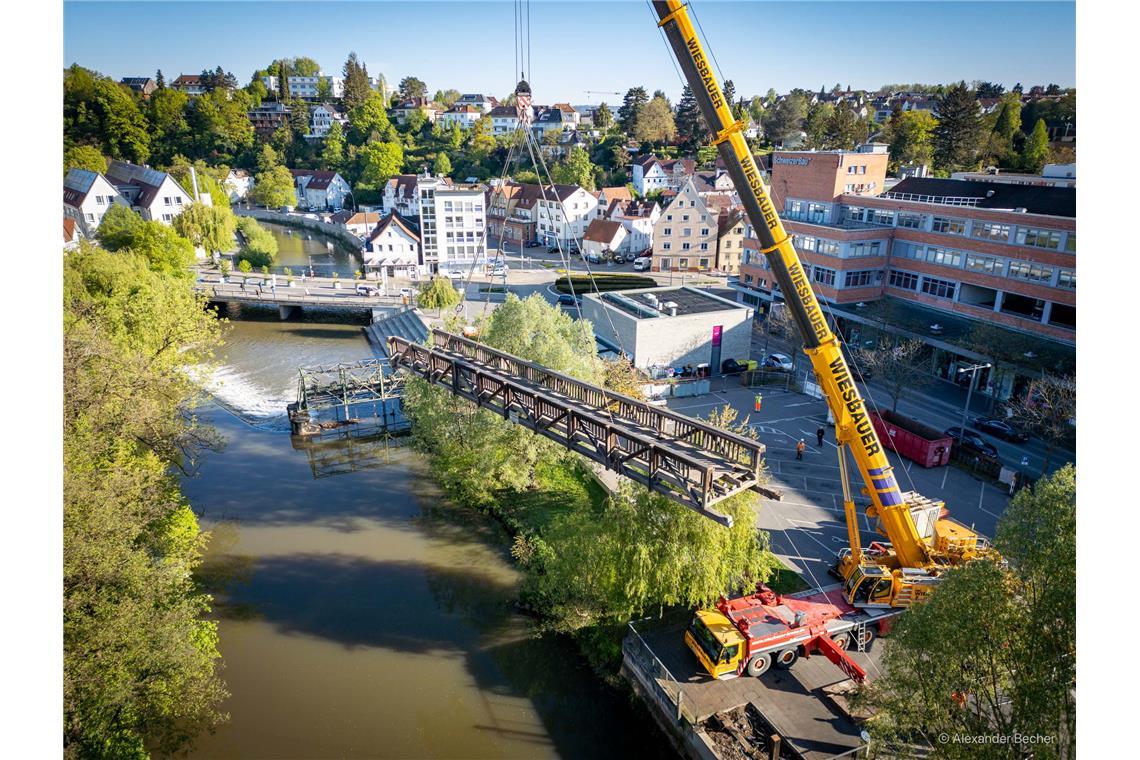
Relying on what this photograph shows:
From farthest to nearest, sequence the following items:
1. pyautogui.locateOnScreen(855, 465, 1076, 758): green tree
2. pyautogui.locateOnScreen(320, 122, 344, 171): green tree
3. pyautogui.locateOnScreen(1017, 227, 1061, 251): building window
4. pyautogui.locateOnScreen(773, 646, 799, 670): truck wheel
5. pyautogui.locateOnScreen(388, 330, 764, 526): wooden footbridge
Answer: pyautogui.locateOnScreen(320, 122, 344, 171): green tree, pyautogui.locateOnScreen(1017, 227, 1061, 251): building window, pyautogui.locateOnScreen(773, 646, 799, 670): truck wheel, pyautogui.locateOnScreen(388, 330, 764, 526): wooden footbridge, pyautogui.locateOnScreen(855, 465, 1076, 758): green tree

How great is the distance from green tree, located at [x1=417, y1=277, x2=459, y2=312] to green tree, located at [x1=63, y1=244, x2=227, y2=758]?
2100cm

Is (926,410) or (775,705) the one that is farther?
(926,410)

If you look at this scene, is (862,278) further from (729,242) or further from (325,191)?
(325,191)

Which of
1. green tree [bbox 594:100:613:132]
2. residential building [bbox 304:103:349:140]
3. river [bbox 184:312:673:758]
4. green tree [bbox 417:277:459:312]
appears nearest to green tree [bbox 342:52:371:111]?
residential building [bbox 304:103:349:140]

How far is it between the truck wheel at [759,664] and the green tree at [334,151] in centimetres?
9768

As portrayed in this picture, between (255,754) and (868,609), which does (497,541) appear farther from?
(868,609)

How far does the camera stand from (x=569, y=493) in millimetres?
21234

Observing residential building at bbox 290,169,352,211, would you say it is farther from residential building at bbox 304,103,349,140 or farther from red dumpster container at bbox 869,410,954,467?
red dumpster container at bbox 869,410,954,467

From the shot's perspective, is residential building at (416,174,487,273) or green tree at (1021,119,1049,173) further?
green tree at (1021,119,1049,173)

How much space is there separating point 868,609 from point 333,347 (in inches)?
1299

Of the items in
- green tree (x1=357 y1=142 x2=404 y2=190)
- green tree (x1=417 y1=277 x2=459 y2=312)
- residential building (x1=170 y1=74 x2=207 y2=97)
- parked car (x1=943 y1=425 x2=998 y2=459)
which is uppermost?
residential building (x1=170 y1=74 x2=207 y2=97)

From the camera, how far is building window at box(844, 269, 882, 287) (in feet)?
119

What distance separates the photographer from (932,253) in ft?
113

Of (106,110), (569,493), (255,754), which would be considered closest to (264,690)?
(255,754)
